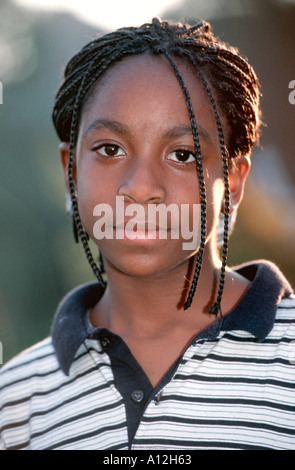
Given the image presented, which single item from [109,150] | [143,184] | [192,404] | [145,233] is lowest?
[192,404]

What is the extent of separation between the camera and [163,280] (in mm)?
2205

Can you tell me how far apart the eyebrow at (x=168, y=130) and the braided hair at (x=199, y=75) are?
36mm

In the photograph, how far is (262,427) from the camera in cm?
191

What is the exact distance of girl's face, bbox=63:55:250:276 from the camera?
194 cm

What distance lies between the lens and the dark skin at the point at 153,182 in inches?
76.7

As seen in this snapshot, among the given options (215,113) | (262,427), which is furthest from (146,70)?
(262,427)

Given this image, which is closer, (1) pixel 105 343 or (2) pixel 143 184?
(2) pixel 143 184

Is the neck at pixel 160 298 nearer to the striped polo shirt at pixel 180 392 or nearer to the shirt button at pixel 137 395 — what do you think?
the striped polo shirt at pixel 180 392

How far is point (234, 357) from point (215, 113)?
34.3 inches

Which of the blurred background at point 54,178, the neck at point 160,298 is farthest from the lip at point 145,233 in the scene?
the blurred background at point 54,178

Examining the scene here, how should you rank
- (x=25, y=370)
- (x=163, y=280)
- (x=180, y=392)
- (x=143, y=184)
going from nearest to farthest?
(x=143, y=184) → (x=180, y=392) → (x=163, y=280) → (x=25, y=370)

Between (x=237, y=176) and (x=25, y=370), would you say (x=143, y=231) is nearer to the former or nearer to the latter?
(x=237, y=176)

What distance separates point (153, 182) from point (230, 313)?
0.57 m

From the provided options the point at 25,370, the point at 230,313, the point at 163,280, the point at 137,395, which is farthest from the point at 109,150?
the point at 25,370
